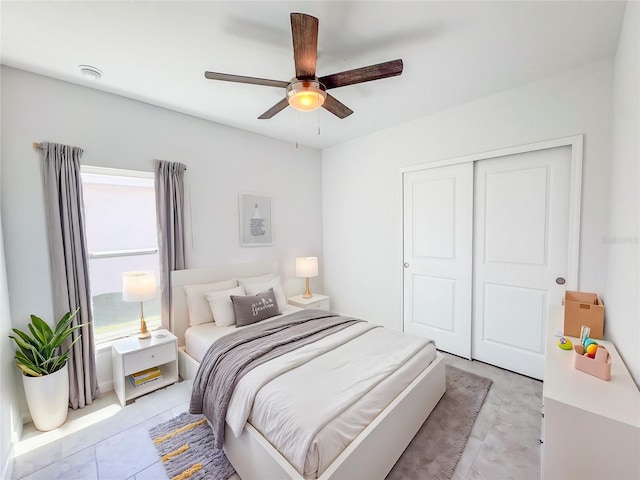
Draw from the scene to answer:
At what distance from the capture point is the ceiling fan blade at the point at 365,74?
5.12 feet

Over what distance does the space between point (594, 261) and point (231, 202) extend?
11.6ft

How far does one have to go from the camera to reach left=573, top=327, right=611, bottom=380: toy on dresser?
1.30 m

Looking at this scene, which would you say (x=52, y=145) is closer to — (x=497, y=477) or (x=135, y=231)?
(x=135, y=231)

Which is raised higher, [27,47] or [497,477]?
[27,47]

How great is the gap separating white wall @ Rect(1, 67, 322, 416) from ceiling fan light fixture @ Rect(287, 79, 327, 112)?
1726 mm

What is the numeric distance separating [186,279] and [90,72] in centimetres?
189

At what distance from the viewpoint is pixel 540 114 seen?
241cm

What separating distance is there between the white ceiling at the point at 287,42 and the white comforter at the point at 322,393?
2.15 metres

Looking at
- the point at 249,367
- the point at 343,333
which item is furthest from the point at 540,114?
the point at 249,367

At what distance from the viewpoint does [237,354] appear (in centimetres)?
196

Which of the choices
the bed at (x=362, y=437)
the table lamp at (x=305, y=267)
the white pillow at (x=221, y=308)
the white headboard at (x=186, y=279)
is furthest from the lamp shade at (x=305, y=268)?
the bed at (x=362, y=437)

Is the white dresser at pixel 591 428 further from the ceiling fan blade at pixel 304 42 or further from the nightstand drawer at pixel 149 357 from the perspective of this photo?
the nightstand drawer at pixel 149 357

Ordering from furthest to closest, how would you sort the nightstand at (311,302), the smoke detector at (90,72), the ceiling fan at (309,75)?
the nightstand at (311,302)
the smoke detector at (90,72)
the ceiling fan at (309,75)

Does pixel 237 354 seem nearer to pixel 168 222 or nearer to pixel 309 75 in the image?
pixel 168 222
